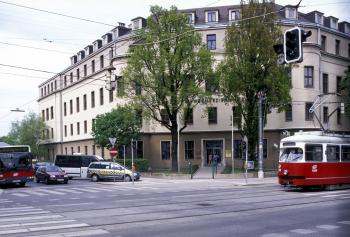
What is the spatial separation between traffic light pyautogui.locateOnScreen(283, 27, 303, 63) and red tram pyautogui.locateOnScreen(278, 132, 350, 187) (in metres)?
11.9

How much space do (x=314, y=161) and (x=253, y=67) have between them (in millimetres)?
15678

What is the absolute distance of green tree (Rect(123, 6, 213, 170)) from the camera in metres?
38.3

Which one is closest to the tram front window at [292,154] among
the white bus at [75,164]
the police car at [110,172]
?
the police car at [110,172]

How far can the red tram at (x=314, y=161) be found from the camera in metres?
23.2

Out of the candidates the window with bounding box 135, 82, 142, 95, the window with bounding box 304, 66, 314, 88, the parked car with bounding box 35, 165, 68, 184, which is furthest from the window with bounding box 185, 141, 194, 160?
the parked car with bounding box 35, 165, 68, 184

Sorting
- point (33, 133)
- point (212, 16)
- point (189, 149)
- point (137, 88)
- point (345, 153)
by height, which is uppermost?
point (212, 16)

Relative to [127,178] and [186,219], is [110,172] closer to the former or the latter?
[127,178]

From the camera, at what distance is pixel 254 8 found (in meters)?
36.8

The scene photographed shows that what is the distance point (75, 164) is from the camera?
142 feet

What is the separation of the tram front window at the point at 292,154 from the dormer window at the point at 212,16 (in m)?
28.7

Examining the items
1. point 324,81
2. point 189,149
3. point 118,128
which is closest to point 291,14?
point 324,81

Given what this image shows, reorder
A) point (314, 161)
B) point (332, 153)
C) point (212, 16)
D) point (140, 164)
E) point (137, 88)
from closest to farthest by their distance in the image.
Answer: point (314, 161) → point (332, 153) → point (137, 88) → point (140, 164) → point (212, 16)

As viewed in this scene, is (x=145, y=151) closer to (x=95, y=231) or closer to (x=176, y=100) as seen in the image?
(x=176, y=100)

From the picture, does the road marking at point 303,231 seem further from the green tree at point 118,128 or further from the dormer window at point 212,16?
the dormer window at point 212,16
